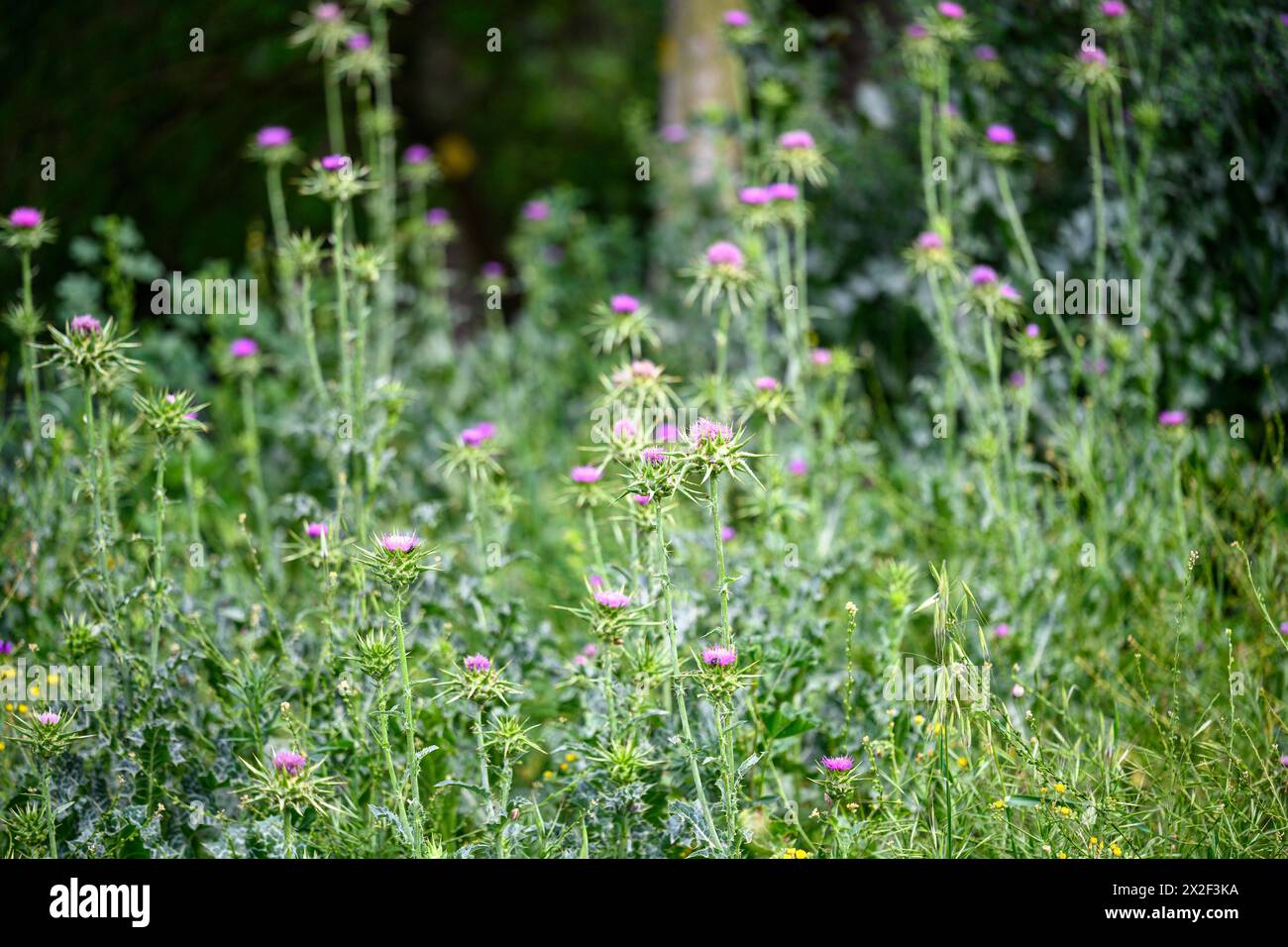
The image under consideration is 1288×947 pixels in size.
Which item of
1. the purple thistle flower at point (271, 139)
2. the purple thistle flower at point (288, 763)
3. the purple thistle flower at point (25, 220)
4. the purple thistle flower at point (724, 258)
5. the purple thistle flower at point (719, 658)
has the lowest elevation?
the purple thistle flower at point (288, 763)

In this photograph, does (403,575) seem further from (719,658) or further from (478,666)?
(719,658)

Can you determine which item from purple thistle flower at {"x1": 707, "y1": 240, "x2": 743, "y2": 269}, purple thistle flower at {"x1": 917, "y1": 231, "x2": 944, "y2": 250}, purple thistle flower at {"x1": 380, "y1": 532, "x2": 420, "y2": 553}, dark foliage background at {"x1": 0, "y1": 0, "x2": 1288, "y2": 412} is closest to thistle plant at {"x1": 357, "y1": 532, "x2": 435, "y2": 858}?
purple thistle flower at {"x1": 380, "y1": 532, "x2": 420, "y2": 553}

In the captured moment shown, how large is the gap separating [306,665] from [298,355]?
2225 millimetres

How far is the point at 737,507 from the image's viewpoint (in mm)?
4129

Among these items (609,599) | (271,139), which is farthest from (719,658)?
(271,139)

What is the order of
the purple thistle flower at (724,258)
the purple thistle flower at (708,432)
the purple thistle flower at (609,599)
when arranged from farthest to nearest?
the purple thistle flower at (724,258) < the purple thistle flower at (609,599) < the purple thistle flower at (708,432)

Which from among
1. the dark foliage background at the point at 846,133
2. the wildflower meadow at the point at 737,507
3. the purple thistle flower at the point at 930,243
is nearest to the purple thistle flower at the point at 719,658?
the wildflower meadow at the point at 737,507

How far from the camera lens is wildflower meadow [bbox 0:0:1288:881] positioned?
8.24 ft

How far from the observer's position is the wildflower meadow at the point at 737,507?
251 cm

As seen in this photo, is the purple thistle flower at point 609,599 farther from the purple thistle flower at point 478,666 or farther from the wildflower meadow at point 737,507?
the purple thistle flower at point 478,666

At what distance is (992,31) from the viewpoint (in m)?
4.72
